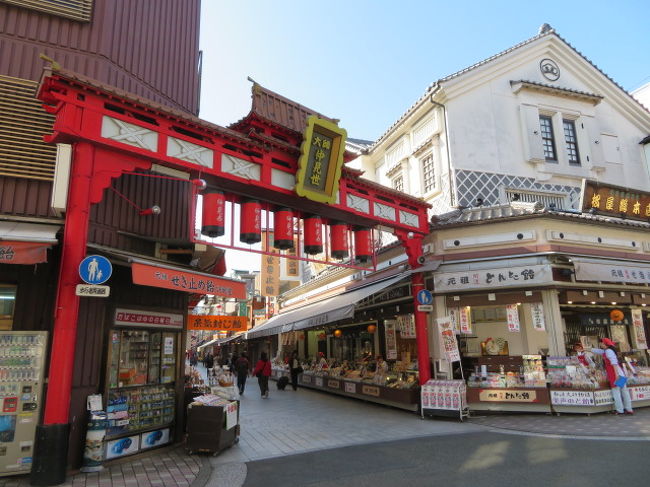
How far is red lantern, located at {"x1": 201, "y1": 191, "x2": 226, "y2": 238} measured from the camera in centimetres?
938

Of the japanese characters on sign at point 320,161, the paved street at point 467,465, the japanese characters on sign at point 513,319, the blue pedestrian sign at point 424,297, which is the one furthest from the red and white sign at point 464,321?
the japanese characters on sign at point 320,161

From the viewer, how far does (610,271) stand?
42.4 feet

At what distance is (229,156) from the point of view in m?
9.80

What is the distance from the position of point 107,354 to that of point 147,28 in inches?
306

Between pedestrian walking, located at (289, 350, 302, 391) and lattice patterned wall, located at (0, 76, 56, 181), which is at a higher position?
lattice patterned wall, located at (0, 76, 56, 181)

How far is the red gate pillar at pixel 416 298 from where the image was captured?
1285 centimetres

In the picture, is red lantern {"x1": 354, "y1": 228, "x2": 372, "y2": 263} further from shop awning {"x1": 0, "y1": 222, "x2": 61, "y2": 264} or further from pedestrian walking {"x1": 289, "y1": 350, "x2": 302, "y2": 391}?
pedestrian walking {"x1": 289, "y1": 350, "x2": 302, "y2": 391}

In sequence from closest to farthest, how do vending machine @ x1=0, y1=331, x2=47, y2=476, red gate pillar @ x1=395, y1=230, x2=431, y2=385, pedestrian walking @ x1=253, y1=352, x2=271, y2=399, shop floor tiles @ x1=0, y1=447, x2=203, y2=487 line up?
shop floor tiles @ x1=0, y1=447, x2=203, y2=487 < vending machine @ x1=0, y1=331, x2=47, y2=476 < red gate pillar @ x1=395, y1=230, x2=431, y2=385 < pedestrian walking @ x1=253, y1=352, x2=271, y2=399

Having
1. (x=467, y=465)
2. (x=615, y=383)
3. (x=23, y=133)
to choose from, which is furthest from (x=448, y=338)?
(x=23, y=133)

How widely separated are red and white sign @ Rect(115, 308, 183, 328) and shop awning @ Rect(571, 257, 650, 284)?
10890 mm

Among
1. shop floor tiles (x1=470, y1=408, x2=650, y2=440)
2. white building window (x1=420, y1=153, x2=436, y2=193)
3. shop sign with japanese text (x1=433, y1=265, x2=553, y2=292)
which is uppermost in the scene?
white building window (x1=420, y1=153, x2=436, y2=193)

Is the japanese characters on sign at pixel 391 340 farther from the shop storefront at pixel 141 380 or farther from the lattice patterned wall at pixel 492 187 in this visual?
the shop storefront at pixel 141 380

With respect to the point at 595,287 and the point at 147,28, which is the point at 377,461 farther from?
the point at 147,28

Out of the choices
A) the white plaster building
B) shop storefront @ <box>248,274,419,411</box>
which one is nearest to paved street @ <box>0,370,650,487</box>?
shop storefront @ <box>248,274,419,411</box>
